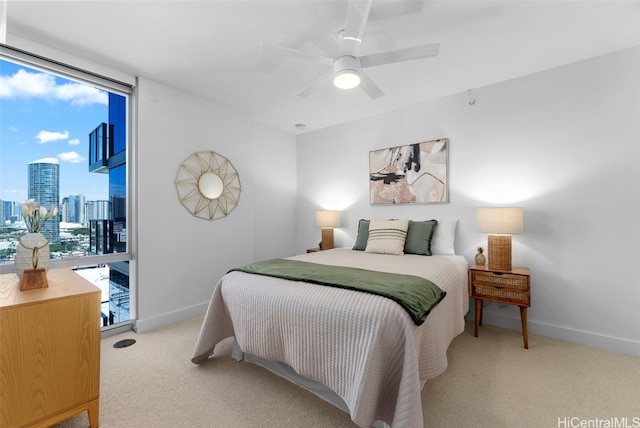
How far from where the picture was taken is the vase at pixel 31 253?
156cm

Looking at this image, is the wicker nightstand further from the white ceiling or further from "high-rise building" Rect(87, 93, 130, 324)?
"high-rise building" Rect(87, 93, 130, 324)

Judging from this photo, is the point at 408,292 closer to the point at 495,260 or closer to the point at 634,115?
the point at 495,260

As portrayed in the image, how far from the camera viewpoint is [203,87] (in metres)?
2.99

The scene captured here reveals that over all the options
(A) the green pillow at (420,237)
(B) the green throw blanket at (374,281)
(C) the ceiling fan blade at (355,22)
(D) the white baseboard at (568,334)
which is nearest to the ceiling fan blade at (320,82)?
(C) the ceiling fan blade at (355,22)

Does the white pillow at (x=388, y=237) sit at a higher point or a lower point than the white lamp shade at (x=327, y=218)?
lower

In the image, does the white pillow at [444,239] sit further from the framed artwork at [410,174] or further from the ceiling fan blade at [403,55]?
the ceiling fan blade at [403,55]

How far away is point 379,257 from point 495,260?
1.06 m

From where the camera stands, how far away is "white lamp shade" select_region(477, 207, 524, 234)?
2.47 meters

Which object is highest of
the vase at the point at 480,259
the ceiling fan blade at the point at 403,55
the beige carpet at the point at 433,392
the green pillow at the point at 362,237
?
the ceiling fan blade at the point at 403,55

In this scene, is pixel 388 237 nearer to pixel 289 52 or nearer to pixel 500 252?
pixel 500 252

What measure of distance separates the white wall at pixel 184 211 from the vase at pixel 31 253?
44.7 inches

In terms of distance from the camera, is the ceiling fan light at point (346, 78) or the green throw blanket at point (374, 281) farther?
the ceiling fan light at point (346, 78)

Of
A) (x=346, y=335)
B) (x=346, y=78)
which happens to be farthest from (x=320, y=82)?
(x=346, y=335)

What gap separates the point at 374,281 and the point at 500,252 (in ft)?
5.06
